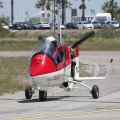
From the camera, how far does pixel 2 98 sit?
2002 centimetres

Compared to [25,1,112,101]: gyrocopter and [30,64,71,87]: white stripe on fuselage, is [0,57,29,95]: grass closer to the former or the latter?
[25,1,112,101]: gyrocopter

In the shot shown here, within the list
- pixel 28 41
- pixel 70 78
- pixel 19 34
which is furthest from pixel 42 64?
pixel 19 34

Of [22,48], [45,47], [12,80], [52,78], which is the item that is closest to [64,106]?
[52,78]

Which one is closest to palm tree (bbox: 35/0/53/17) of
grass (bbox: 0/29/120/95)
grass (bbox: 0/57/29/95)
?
grass (bbox: 0/29/120/95)

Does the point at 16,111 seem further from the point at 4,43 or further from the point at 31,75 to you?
the point at 4,43

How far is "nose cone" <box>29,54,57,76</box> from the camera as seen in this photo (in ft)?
59.5

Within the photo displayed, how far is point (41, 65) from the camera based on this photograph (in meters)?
18.3

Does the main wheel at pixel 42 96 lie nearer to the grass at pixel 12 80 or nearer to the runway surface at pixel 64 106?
the runway surface at pixel 64 106

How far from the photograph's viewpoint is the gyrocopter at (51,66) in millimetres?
18188

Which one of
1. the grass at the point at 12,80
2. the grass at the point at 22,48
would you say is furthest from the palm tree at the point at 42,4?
the grass at the point at 12,80

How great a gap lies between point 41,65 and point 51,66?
34 cm

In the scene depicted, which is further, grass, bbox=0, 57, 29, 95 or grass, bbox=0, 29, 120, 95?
grass, bbox=0, 29, 120, 95

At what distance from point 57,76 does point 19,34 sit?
221 ft

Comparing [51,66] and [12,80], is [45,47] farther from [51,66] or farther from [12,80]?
[12,80]
